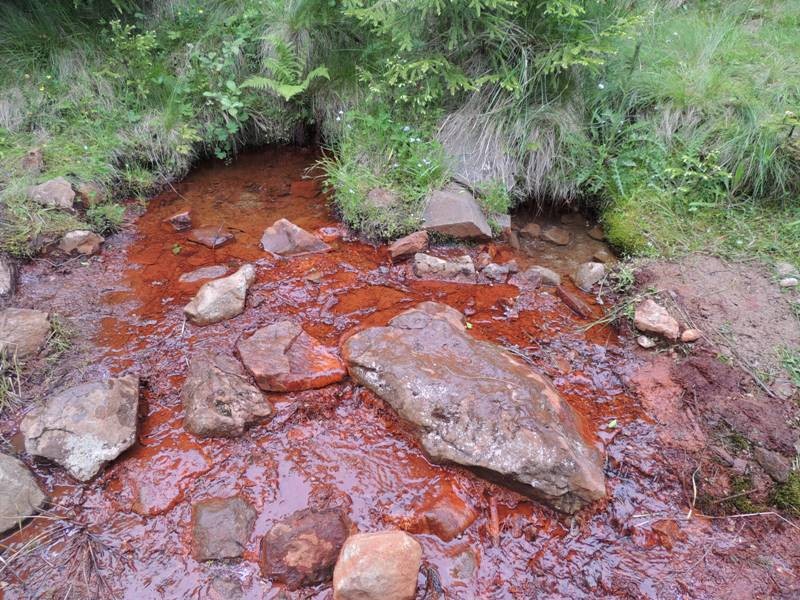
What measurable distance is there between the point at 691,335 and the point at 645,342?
0.97ft

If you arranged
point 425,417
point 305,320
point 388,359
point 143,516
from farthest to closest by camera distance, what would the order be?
point 305,320 < point 388,359 < point 425,417 < point 143,516

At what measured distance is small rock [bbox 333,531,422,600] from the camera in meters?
2.18

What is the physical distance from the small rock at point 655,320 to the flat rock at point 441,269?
1322 millimetres

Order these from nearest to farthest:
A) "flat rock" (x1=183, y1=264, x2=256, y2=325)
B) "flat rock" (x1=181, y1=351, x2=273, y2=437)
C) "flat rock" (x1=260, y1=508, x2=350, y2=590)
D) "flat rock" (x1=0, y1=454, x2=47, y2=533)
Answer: "flat rock" (x1=260, y1=508, x2=350, y2=590), "flat rock" (x1=0, y1=454, x2=47, y2=533), "flat rock" (x1=181, y1=351, x2=273, y2=437), "flat rock" (x1=183, y1=264, x2=256, y2=325)

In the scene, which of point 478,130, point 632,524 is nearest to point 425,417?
point 632,524

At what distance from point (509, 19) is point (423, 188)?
5.69ft

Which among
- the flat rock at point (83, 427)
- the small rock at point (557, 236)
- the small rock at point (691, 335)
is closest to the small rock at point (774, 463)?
the small rock at point (691, 335)

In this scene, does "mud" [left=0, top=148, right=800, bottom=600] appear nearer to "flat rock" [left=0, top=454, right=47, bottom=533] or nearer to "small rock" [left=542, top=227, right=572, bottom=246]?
"flat rock" [left=0, top=454, right=47, bottom=533]

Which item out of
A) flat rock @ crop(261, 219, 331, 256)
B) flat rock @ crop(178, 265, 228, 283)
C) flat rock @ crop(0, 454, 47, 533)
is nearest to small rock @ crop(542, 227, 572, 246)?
flat rock @ crop(261, 219, 331, 256)

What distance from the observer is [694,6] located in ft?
20.5

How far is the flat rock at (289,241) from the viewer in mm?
4344

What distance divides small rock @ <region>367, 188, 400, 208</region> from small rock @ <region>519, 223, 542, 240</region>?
4.24ft

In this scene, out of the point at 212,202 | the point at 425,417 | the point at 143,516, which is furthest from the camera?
the point at 212,202

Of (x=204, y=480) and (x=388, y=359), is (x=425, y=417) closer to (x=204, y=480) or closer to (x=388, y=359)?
(x=388, y=359)
